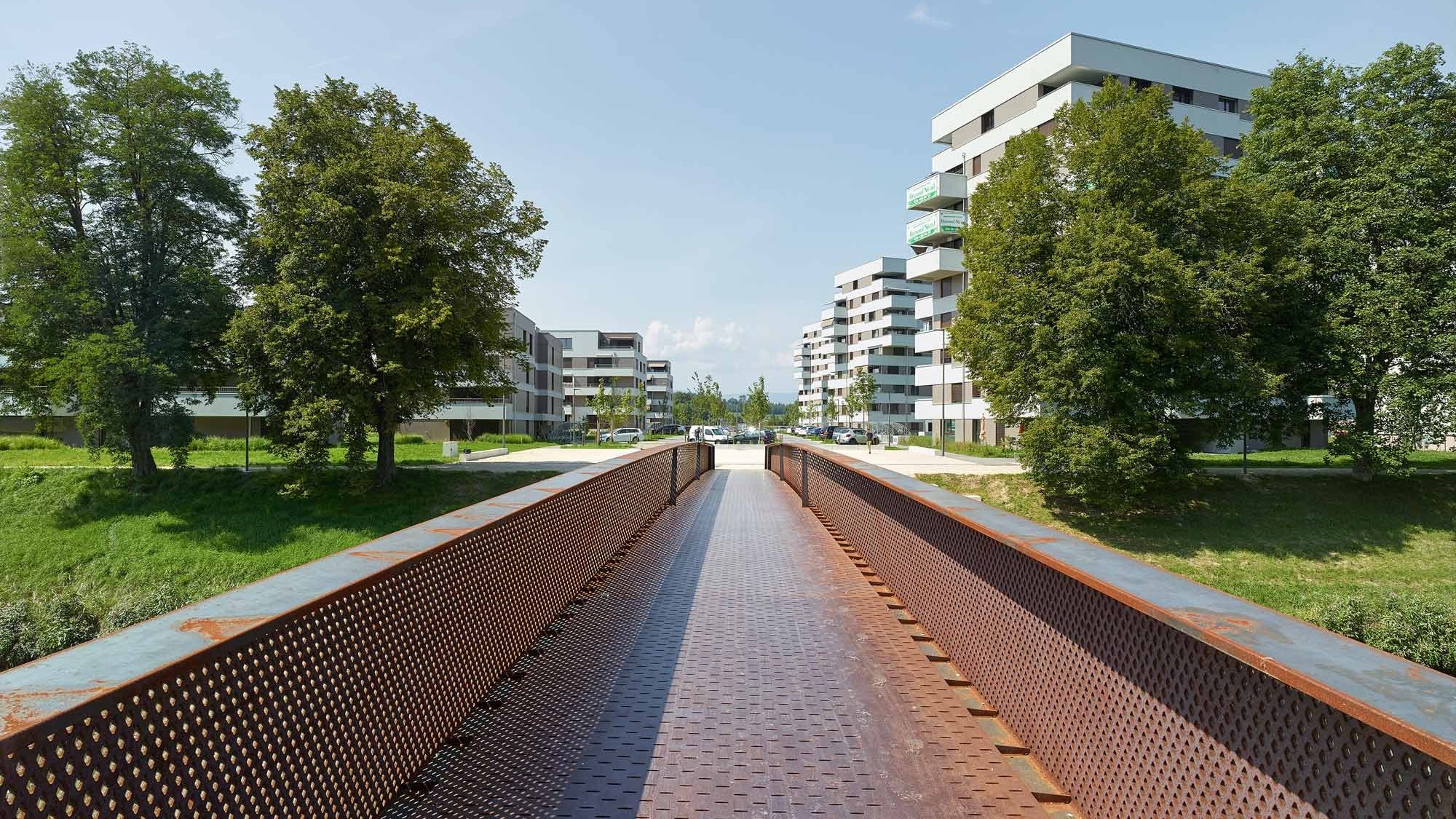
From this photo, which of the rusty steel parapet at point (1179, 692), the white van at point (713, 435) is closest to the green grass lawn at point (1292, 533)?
the rusty steel parapet at point (1179, 692)

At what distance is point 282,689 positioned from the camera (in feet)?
8.34

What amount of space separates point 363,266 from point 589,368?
73.0m

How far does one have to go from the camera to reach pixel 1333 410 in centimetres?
2488

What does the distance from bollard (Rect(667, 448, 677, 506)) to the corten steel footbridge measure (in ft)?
25.7

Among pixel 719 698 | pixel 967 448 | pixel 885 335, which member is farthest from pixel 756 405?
pixel 719 698

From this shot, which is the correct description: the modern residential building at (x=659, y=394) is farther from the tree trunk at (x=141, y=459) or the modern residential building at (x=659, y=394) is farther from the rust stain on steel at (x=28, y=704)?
the rust stain on steel at (x=28, y=704)

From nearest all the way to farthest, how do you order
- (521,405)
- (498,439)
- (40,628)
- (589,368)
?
(40,628)
(498,439)
(521,405)
(589,368)

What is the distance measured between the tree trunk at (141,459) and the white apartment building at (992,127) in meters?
32.9

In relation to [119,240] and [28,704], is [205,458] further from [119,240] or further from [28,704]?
[28,704]

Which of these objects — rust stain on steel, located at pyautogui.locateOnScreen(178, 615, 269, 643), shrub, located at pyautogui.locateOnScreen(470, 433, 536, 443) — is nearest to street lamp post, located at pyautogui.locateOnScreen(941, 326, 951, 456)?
shrub, located at pyautogui.locateOnScreen(470, 433, 536, 443)

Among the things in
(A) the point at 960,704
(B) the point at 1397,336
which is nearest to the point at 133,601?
(A) the point at 960,704

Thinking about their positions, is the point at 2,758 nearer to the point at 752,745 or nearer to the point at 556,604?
the point at 752,745

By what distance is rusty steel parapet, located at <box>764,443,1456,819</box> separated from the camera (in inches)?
70.3

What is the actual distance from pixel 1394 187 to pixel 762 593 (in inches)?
1069
